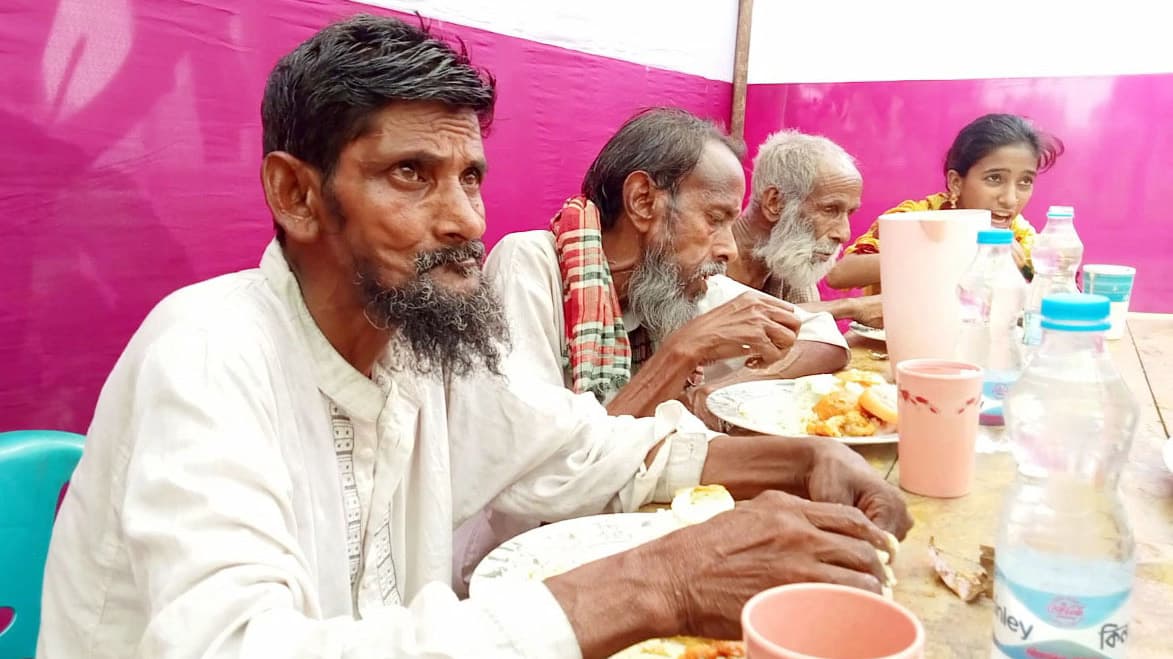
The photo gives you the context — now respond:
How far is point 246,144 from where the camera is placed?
2020mm

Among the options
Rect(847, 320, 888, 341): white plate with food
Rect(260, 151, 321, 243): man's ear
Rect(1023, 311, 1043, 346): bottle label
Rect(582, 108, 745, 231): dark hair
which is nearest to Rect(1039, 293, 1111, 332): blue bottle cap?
Rect(260, 151, 321, 243): man's ear

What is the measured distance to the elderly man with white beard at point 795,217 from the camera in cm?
325

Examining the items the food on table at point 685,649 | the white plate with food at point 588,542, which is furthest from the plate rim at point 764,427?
the food on table at point 685,649

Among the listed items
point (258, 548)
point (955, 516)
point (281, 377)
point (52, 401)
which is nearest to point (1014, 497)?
point (955, 516)

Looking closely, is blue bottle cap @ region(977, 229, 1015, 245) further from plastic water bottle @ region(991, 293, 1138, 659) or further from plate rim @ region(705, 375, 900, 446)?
plastic water bottle @ region(991, 293, 1138, 659)

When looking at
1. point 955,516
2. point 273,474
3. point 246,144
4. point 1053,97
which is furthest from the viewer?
point 1053,97

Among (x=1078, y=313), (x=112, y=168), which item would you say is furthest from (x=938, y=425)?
(x=112, y=168)

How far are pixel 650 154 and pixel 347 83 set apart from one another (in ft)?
4.04

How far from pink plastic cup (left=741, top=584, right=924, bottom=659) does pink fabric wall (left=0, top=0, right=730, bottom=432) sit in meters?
1.59

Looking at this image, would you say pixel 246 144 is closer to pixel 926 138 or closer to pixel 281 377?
pixel 281 377

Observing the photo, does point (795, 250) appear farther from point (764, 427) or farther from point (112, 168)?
point (112, 168)

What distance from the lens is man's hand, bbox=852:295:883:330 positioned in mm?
2891

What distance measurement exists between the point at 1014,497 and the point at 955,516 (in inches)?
17.0

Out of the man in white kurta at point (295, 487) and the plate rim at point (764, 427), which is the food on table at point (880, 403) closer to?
the plate rim at point (764, 427)
